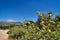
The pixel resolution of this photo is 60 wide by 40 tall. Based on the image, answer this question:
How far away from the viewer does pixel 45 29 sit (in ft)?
15.5

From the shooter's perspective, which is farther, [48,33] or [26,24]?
[26,24]

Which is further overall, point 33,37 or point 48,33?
point 33,37

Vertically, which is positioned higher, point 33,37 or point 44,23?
point 44,23

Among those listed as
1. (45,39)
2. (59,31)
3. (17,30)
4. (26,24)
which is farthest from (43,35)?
(17,30)

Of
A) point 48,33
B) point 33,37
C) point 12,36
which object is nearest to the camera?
point 48,33

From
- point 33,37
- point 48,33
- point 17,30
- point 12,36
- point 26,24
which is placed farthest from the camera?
point 12,36

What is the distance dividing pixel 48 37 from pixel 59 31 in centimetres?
32

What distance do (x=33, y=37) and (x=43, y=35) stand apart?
1.42ft

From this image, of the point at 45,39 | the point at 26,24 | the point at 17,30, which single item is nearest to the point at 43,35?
the point at 45,39

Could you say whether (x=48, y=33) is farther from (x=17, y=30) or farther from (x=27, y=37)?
(x=17, y=30)

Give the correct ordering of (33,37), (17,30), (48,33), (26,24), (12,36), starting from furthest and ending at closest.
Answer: (12,36)
(17,30)
(26,24)
(33,37)
(48,33)

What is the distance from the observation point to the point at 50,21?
4.82 meters

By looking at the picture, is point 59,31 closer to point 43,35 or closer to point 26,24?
point 43,35

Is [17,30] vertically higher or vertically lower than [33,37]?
higher
